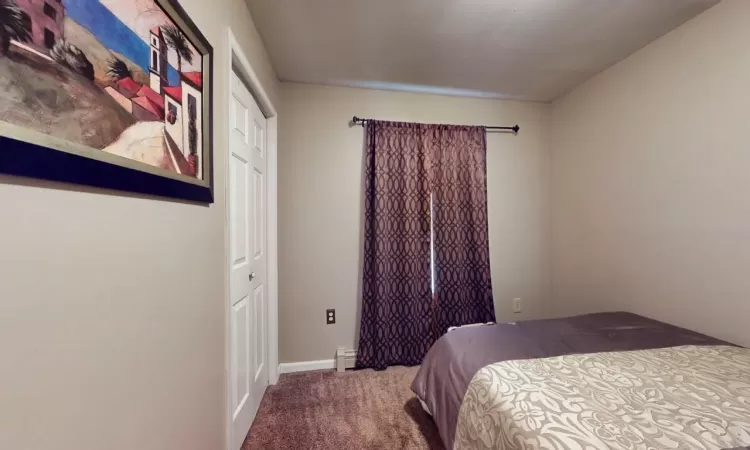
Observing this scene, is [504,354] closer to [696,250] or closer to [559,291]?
[696,250]

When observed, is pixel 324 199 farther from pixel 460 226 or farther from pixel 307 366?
pixel 307 366

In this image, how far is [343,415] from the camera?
5.79 feet

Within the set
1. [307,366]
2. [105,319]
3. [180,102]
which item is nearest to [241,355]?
[307,366]

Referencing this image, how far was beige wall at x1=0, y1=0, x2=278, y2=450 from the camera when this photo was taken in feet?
1.44

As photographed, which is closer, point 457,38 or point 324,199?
point 457,38

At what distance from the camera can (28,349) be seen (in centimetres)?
45

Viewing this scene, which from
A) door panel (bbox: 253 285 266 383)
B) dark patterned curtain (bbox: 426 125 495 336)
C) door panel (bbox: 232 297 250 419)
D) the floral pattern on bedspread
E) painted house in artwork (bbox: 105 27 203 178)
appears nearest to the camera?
painted house in artwork (bbox: 105 27 203 178)

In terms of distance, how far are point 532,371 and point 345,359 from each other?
1543mm

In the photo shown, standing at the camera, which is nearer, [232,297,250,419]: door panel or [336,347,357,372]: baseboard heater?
[232,297,250,419]: door panel

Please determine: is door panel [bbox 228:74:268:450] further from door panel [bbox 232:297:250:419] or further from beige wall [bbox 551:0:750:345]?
beige wall [bbox 551:0:750:345]

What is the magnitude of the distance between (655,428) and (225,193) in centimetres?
170

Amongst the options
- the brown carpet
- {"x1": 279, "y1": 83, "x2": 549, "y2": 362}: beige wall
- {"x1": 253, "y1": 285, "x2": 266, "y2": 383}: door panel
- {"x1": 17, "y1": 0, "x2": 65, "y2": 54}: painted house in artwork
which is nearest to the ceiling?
{"x1": 279, "y1": 83, "x2": 549, "y2": 362}: beige wall

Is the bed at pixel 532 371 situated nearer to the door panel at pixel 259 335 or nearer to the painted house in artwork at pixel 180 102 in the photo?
the door panel at pixel 259 335

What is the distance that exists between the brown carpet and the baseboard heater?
0.19 feet
